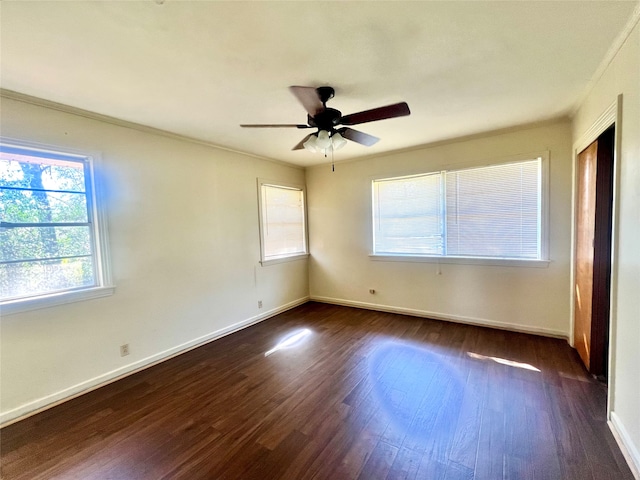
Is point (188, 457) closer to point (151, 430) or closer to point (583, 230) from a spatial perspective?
point (151, 430)

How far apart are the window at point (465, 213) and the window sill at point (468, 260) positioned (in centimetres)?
5

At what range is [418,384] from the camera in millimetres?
2451

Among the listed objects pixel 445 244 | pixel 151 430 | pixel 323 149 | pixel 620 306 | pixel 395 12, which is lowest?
pixel 151 430

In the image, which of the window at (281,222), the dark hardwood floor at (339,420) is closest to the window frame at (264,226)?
the window at (281,222)

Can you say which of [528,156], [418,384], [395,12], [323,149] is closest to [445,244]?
[528,156]

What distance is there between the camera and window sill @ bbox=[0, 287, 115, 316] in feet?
7.02

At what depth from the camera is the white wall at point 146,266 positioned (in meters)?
2.26

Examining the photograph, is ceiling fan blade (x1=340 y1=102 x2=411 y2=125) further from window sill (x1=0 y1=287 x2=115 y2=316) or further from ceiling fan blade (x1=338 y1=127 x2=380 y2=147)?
window sill (x1=0 y1=287 x2=115 y2=316)

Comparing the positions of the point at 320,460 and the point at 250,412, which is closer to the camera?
the point at 320,460

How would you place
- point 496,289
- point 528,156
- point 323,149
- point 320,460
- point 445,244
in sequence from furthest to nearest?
point 445,244 → point 496,289 → point 528,156 → point 323,149 → point 320,460

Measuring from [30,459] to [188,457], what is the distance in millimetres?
1025

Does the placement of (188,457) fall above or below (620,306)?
below

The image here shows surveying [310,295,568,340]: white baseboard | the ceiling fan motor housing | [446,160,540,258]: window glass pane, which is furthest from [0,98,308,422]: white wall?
[446,160,540,258]: window glass pane

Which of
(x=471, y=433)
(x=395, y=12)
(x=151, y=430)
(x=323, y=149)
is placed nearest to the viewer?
(x=395, y=12)
